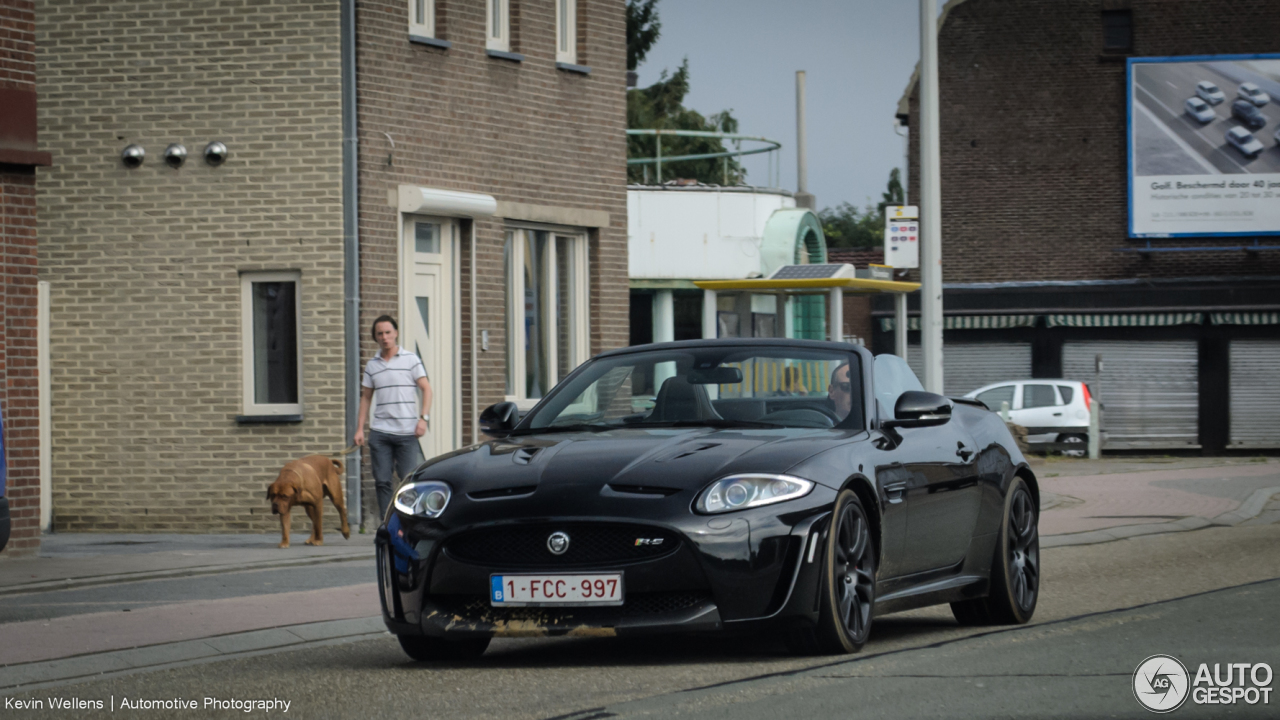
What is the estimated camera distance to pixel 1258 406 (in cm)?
3606

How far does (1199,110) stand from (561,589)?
32.9m

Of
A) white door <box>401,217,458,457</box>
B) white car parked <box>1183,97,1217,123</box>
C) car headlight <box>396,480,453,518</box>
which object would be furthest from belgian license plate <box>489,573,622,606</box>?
white car parked <box>1183,97,1217,123</box>

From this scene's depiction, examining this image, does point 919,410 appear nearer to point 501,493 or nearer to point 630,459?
point 630,459

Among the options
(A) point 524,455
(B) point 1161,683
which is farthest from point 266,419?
(B) point 1161,683

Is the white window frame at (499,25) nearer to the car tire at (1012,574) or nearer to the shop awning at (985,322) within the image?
the car tire at (1012,574)

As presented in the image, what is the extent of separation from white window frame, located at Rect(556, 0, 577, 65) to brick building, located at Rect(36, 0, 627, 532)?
2052mm

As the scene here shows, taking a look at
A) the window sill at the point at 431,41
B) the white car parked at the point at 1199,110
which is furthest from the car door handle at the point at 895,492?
the white car parked at the point at 1199,110

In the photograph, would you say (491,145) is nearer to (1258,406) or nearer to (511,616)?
(511,616)

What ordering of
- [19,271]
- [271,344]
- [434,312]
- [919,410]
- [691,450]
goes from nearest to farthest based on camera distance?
[691,450] < [919,410] < [19,271] < [271,344] < [434,312]

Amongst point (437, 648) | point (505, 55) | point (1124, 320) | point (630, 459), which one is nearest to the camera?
point (630, 459)

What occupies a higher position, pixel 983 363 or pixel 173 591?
pixel 983 363

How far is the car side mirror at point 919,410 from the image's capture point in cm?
748

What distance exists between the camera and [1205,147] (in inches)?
1436

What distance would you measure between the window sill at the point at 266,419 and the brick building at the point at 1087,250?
78.0ft
